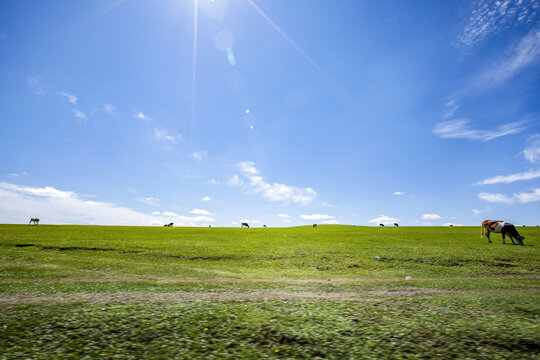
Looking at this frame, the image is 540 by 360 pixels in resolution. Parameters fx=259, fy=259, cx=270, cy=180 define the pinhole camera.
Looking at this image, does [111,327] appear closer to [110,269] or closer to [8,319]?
[8,319]

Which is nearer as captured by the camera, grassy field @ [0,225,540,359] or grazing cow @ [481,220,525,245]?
grassy field @ [0,225,540,359]

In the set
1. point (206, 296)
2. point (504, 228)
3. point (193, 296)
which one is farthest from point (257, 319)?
point (504, 228)

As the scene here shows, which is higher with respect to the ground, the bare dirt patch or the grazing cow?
the grazing cow

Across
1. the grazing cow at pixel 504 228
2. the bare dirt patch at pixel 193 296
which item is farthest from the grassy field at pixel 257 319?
the grazing cow at pixel 504 228

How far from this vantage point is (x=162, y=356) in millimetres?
7570

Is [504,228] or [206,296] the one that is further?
[504,228]

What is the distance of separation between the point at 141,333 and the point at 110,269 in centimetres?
1696

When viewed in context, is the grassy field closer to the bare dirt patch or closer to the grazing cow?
the bare dirt patch

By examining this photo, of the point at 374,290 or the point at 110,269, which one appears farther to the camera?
the point at 110,269

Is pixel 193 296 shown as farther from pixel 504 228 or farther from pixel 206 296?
pixel 504 228

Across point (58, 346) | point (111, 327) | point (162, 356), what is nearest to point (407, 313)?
point (162, 356)

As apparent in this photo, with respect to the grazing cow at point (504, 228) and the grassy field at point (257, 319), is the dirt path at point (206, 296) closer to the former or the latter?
the grassy field at point (257, 319)

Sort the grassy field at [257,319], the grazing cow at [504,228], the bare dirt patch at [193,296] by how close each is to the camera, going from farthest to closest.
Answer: the grazing cow at [504,228], the bare dirt patch at [193,296], the grassy field at [257,319]

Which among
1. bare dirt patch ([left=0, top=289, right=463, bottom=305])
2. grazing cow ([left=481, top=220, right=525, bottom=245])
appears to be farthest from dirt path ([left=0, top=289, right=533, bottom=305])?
grazing cow ([left=481, top=220, right=525, bottom=245])
